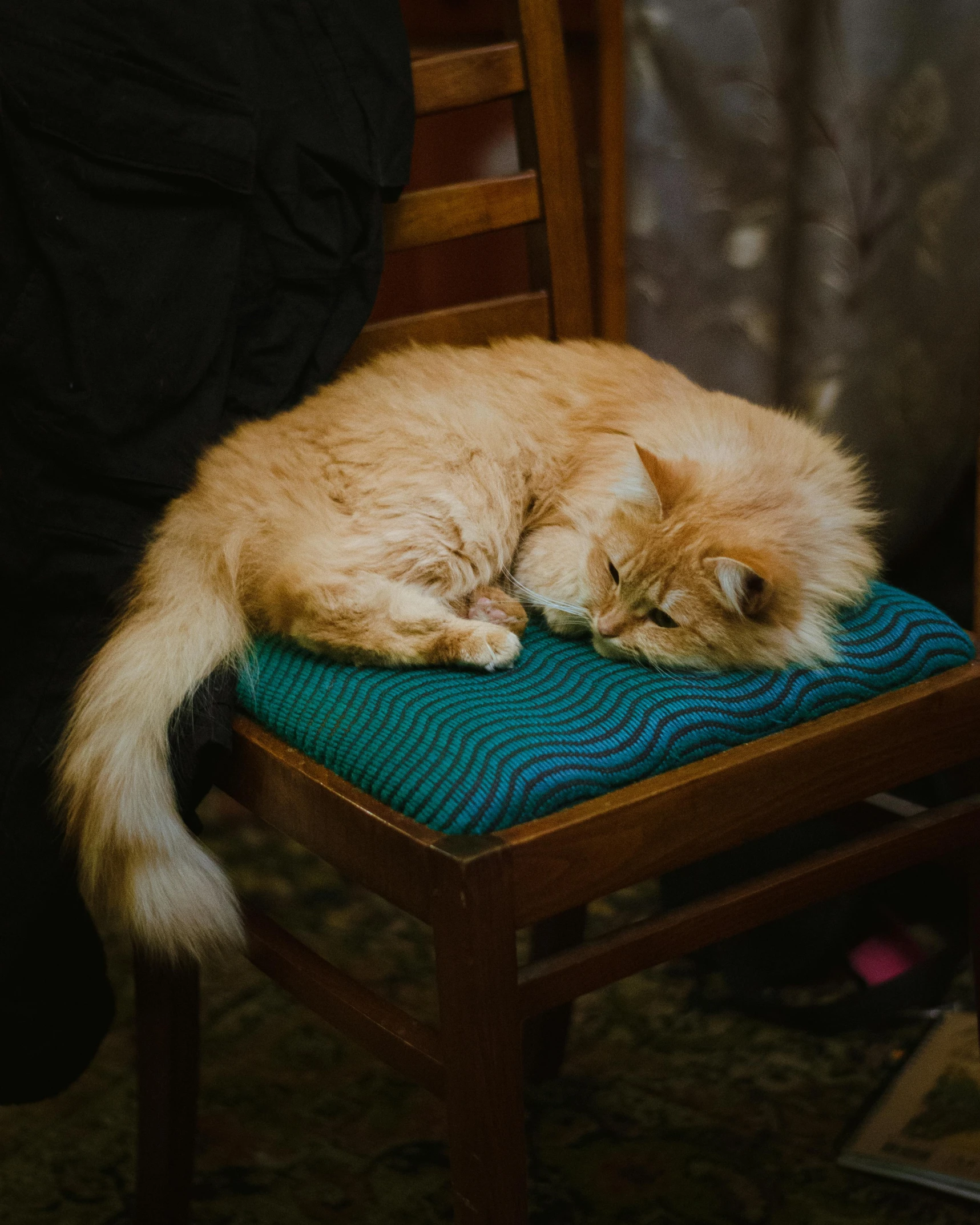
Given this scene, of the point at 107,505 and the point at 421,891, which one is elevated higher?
the point at 107,505

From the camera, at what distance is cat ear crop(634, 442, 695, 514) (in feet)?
3.47

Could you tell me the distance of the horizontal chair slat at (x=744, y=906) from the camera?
2.89 ft

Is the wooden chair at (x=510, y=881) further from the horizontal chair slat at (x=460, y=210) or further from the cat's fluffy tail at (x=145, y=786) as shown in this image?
the horizontal chair slat at (x=460, y=210)

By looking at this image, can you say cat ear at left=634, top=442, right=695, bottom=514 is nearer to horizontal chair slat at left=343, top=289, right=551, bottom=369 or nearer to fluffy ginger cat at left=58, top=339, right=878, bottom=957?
fluffy ginger cat at left=58, top=339, right=878, bottom=957

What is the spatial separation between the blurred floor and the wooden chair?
163 mm

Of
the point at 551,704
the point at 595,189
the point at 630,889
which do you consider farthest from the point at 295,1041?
the point at 595,189

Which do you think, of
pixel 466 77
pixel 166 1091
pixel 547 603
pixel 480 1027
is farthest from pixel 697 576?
pixel 166 1091

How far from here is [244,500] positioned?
1.11 meters

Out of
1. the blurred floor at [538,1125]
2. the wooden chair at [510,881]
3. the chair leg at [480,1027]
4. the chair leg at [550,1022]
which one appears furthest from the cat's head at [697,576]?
the blurred floor at [538,1125]

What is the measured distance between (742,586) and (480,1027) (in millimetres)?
427

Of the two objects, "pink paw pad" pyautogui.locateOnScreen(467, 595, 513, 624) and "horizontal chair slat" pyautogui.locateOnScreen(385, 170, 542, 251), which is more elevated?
"horizontal chair slat" pyautogui.locateOnScreen(385, 170, 542, 251)

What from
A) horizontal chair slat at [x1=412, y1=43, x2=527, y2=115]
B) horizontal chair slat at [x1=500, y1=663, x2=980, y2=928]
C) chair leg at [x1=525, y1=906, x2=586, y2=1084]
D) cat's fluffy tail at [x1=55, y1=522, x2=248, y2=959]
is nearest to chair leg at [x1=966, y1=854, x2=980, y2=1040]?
horizontal chair slat at [x1=500, y1=663, x2=980, y2=928]

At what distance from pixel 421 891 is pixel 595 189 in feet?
4.01

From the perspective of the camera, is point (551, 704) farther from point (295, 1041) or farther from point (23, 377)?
point (295, 1041)
